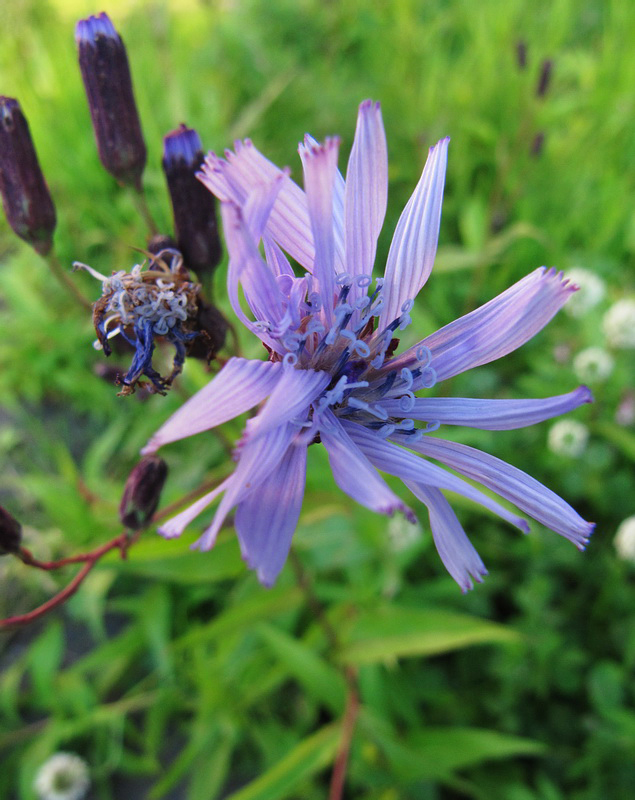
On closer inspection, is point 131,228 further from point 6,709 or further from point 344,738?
point 344,738

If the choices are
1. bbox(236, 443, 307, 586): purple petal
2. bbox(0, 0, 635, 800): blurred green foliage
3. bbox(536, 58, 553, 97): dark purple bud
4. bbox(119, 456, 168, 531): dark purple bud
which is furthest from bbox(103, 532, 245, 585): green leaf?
bbox(536, 58, 553, 97): dark purple bud

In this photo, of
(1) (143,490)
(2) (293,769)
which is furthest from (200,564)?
(2) (293,769)

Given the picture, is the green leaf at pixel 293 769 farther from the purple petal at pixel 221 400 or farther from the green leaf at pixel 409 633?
the purple petal at pixel 221 400

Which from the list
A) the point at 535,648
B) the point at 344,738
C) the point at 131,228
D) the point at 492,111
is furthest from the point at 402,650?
the point at 492,111

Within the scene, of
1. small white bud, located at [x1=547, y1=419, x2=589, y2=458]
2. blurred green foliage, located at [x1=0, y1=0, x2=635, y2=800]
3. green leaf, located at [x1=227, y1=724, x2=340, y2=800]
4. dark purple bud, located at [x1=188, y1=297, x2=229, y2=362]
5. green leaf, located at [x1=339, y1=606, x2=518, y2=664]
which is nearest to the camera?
dark purple bud, located at [x1=188, y1=297, x2=229, y2=362]

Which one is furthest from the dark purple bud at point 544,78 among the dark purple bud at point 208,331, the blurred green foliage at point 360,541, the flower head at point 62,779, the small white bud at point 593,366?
the flower head at point 62,779

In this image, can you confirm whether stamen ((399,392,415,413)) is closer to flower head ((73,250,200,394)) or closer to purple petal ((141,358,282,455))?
purple petal ((141,358,282,455))

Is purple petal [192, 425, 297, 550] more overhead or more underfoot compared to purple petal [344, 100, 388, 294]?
more underfoot
